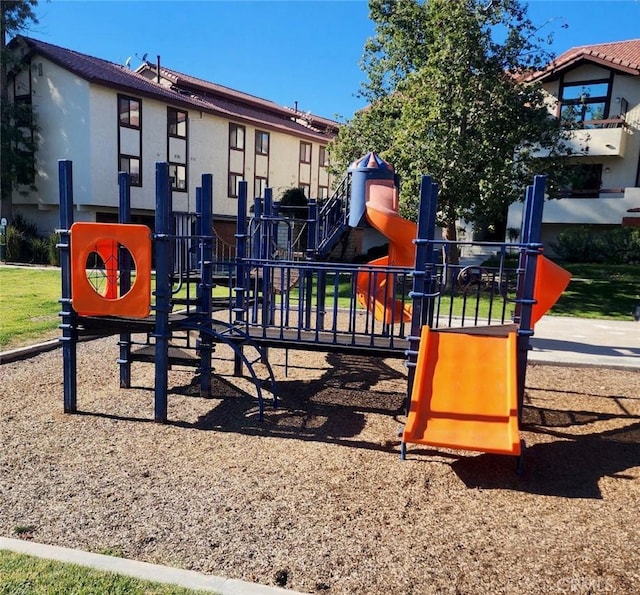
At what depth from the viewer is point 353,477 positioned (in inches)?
161

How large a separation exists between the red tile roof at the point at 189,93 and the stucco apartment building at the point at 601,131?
41.6ft

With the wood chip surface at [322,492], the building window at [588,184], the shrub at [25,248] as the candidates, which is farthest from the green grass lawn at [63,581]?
the building window at [588,184]

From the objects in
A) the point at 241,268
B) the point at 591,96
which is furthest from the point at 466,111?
the point at 591,96

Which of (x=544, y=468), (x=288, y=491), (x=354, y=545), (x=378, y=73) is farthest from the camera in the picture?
(x=378, y=73)

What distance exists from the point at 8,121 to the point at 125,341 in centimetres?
2356

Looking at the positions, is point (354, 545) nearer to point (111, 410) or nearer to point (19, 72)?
point (111, 410)

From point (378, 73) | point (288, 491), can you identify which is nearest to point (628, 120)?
point (378, 73)

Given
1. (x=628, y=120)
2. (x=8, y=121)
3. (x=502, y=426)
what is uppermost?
(x=628, y=120)

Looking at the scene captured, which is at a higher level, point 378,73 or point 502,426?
point 378,73

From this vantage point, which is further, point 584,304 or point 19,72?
point 19,72

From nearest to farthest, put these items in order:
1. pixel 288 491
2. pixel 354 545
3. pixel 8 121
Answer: pixel 354 545, pixel 288 491, pixel 8 121

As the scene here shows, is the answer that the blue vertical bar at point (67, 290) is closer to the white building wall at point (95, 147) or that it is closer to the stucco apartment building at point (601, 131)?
the white building wall at point (95, 147)

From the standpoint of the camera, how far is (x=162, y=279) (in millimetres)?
4949

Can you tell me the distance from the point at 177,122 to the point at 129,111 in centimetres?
258
